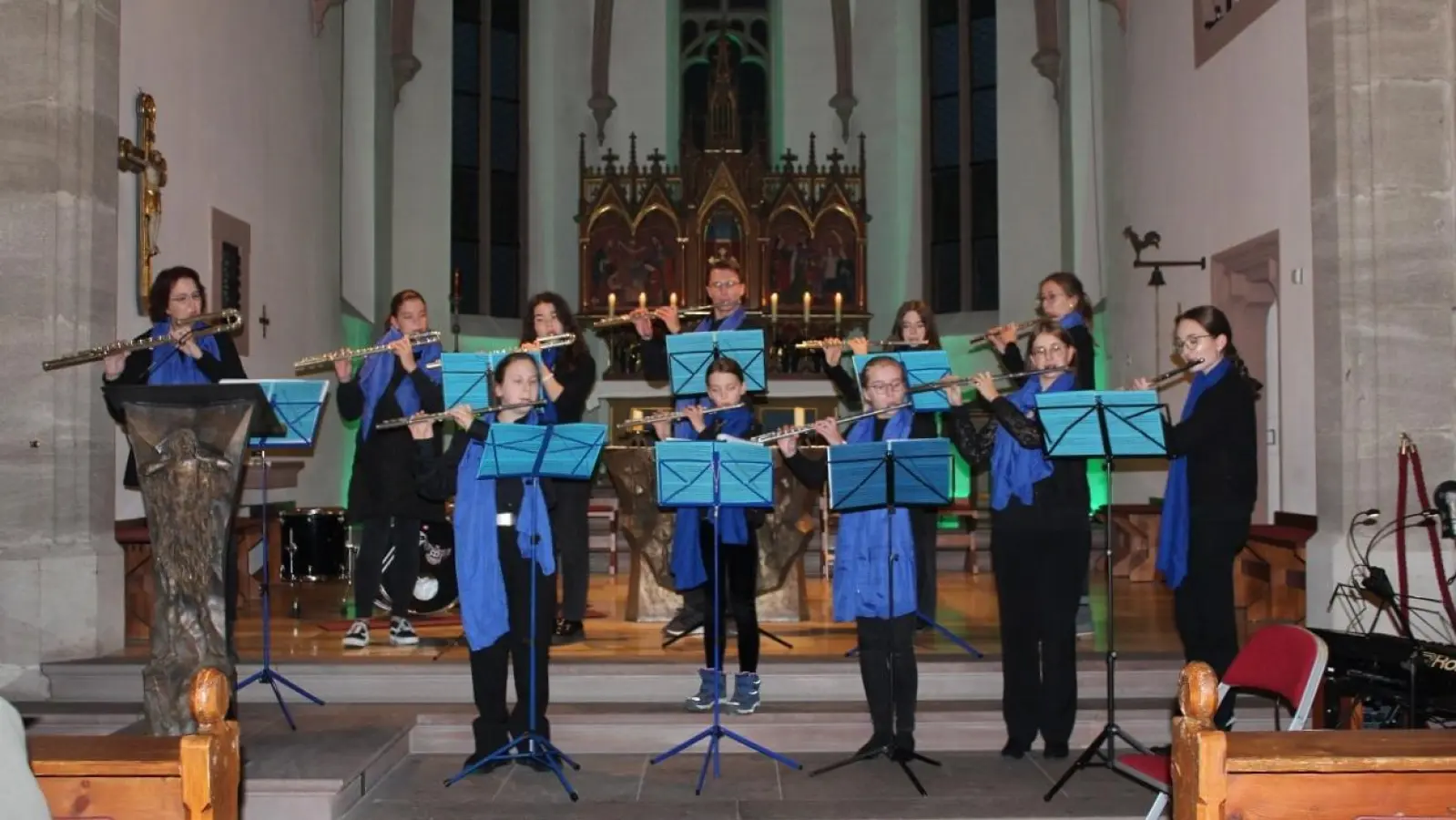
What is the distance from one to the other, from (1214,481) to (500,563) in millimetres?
2714

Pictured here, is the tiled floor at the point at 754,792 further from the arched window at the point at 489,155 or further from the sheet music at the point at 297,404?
the arched window at the point at 489,155

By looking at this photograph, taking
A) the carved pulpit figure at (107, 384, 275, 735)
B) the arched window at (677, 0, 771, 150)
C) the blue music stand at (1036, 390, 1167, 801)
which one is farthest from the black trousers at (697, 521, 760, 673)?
the arched window at (677, 0, 771, 150)

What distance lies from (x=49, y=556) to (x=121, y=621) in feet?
1.60

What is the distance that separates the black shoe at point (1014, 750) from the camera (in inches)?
220

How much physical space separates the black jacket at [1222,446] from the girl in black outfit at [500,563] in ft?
7.97

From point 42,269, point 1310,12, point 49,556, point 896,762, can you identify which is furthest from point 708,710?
point 1310,12

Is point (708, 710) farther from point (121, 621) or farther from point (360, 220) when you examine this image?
point (360, 220)

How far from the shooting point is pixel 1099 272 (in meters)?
13.1

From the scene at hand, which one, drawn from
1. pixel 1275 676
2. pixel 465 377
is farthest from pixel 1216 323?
pixel 465 377

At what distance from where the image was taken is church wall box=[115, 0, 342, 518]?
807cm

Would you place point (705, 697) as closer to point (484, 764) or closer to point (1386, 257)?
point (484, 764)

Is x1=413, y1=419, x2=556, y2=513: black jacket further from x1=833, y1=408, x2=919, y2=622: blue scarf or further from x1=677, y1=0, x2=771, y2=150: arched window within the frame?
x1=677, y1=0, x2=771, y2=150: arched window

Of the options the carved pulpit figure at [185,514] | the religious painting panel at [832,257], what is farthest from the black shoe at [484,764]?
the religious painting panel at [832,257]

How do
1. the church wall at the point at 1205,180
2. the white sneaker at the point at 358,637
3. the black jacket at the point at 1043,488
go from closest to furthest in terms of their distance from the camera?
the black jacket at the point at 1043,488 < the white sneaker at the point at 358,637 < the church wall at the point at 1205,180
